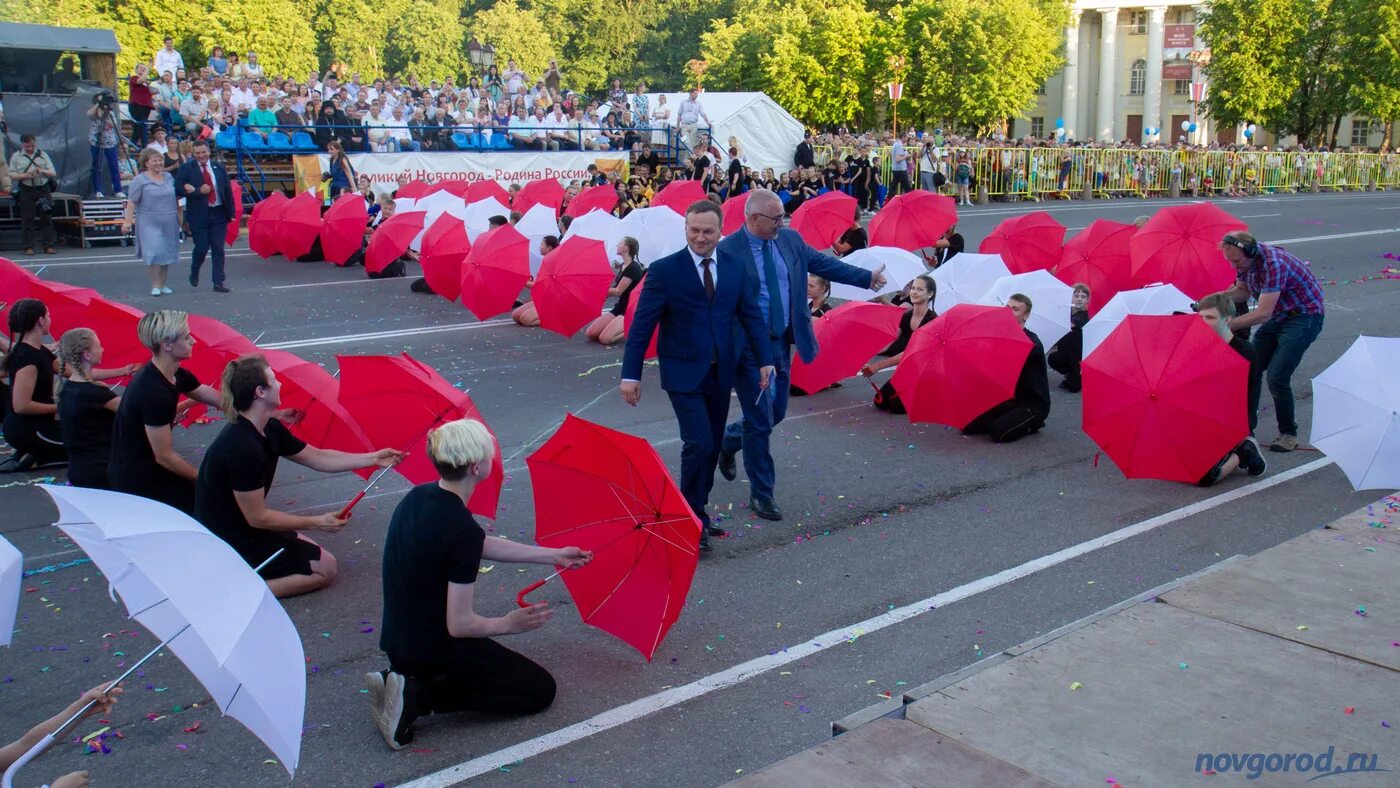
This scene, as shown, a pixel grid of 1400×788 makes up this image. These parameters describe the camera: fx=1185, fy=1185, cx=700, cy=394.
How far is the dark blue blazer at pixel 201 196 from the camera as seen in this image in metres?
15.1

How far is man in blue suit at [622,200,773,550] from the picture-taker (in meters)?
6.50

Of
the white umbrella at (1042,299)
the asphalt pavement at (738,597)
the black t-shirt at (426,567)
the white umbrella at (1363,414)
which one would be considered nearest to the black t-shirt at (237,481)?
the asphalt pavement at (738,597)

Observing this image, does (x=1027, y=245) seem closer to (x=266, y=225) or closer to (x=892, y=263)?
(x=892, y=263)

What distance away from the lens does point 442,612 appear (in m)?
4.53

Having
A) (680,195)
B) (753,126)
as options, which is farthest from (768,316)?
(753,126)

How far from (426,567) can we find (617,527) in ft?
3.26

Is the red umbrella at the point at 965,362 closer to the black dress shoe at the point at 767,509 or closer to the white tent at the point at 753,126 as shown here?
the black dress shoe at the point at 767,509

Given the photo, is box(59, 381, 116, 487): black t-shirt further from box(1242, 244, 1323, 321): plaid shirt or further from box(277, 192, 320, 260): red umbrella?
box(277, 192, 320, 260): red umbrella

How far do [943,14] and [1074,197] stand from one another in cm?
2095

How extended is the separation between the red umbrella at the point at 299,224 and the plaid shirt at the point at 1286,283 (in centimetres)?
1310

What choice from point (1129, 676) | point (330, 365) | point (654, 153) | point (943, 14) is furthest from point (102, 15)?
point (1129, 676)

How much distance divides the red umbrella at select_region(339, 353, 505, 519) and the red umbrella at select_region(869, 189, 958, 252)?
933 centimetres

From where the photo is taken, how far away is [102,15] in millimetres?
50031

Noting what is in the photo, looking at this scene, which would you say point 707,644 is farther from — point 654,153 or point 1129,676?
point 654,153
